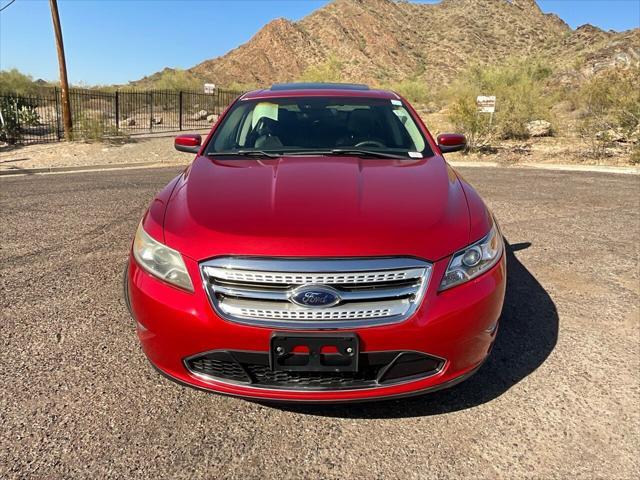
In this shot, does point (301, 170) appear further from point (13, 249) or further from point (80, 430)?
point (13, 249)

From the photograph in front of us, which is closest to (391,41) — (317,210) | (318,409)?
(317,210)

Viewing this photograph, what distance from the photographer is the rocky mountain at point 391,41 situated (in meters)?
63.7

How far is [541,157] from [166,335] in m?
13.5

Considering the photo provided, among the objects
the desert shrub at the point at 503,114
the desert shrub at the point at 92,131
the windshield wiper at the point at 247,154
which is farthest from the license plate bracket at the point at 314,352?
the desert shrub at the point at 92,131

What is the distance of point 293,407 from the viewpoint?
8.27 ft

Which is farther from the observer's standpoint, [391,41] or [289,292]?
[391,41]

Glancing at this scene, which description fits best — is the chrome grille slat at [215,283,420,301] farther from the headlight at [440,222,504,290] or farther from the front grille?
the headlight at [440,222,504,290]

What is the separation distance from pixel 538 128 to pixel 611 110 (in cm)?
390

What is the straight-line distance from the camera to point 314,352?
6.72 ft

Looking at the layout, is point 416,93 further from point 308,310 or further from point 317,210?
point 308,310

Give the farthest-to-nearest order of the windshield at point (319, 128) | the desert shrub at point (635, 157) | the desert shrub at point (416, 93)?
1. the desert shrub at point (416, 93)
2. the desert shrub at point (635, 157)
3. the windshield at point (319, 128)

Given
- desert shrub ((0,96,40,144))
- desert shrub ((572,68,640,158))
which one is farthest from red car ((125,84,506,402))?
desert shrub ((0,96,40,144))

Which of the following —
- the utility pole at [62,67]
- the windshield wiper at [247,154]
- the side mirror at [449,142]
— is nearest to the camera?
the windshield wiper at [247,154]

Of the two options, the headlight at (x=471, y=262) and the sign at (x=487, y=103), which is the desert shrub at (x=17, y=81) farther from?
the headlight at (x=471, y=262)
